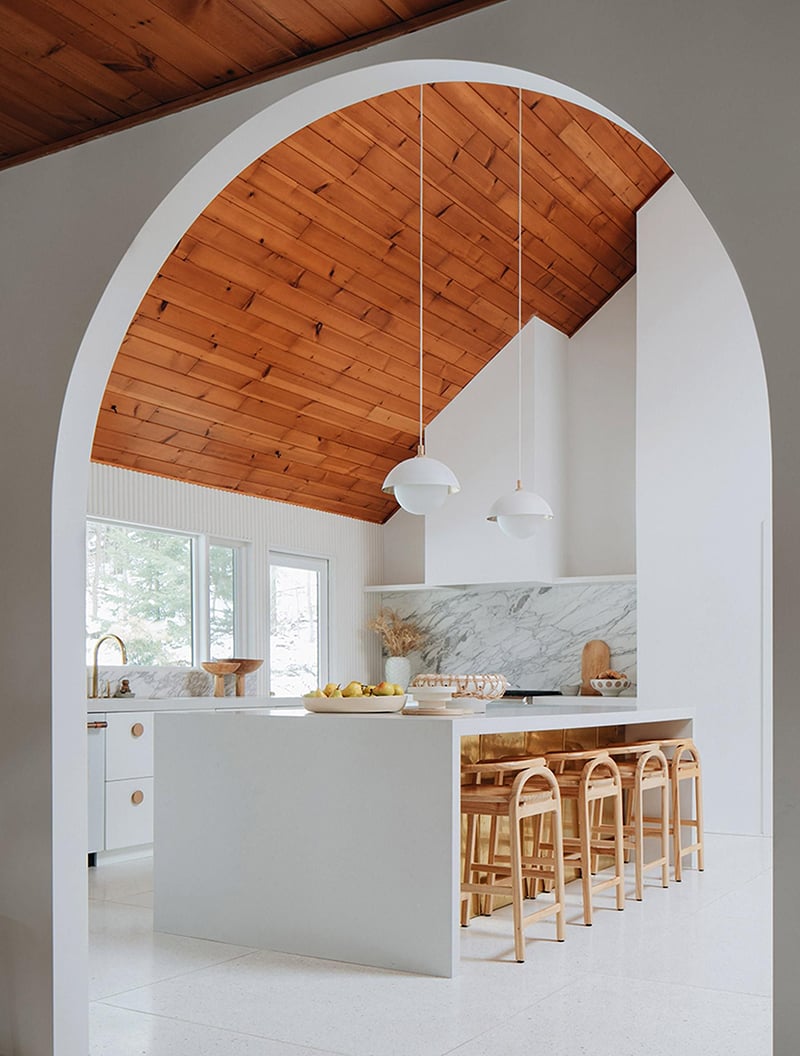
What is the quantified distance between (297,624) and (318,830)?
4.33 meters

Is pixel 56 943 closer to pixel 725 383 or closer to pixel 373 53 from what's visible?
pixel 373 53

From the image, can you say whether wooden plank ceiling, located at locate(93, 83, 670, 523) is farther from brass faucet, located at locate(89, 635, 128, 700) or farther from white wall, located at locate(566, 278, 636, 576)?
brass faucet, located at locate(89, 635, 128, 700)

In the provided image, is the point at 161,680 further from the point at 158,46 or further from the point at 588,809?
the point at 158,46

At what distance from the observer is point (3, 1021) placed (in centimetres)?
282

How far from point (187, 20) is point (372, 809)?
2599 millimetres

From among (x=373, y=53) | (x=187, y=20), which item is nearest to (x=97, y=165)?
(x=187, y=20)

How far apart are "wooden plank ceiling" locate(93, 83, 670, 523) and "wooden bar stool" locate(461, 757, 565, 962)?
300cm

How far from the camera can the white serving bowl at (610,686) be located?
741cm

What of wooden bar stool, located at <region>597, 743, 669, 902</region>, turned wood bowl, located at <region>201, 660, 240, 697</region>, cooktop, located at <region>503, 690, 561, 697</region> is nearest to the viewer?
wooden bar stool, located at <region>597, 743, 669, 902</region>

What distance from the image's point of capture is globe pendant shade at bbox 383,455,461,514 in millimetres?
4809

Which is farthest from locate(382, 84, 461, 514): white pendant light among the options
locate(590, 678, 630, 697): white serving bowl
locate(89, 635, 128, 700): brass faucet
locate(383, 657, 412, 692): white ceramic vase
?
locate(383, 657, 412, 692): white ceramic vase

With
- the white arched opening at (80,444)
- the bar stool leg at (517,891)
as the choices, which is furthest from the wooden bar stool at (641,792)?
the white arched opening at (80,444)

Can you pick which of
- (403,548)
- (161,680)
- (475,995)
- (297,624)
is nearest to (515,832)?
(475,995)

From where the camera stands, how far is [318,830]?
402 cm
